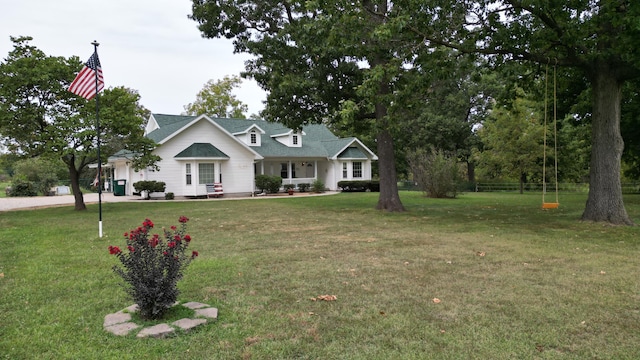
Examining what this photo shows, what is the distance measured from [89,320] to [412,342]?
3173 mm

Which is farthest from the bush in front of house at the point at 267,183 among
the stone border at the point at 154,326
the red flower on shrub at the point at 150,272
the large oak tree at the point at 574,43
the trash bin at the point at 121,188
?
the red flower on shrub at the point at 150,272

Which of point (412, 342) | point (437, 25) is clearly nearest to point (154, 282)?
point (412, 342)

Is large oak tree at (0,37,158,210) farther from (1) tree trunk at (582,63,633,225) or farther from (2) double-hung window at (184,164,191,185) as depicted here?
(1) tree trunk at (582,63,633,225)

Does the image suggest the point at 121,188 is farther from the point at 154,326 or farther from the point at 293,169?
the point at 154,326

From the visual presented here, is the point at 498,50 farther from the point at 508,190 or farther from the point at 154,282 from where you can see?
the point at 508,190

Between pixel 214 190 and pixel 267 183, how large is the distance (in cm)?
388

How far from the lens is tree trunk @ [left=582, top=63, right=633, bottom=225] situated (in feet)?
35.0

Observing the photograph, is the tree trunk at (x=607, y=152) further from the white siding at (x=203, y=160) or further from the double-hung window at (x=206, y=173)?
the double-hung window at (x=206, y=173)

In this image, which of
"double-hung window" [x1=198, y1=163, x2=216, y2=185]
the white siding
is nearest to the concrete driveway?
the white siding

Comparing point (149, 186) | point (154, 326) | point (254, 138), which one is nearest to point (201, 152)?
point (149, 186)

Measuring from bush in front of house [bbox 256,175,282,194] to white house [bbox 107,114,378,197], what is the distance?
54cm

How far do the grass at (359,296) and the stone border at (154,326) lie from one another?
0.33ft

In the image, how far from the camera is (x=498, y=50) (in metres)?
11.1

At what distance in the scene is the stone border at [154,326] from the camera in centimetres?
369
